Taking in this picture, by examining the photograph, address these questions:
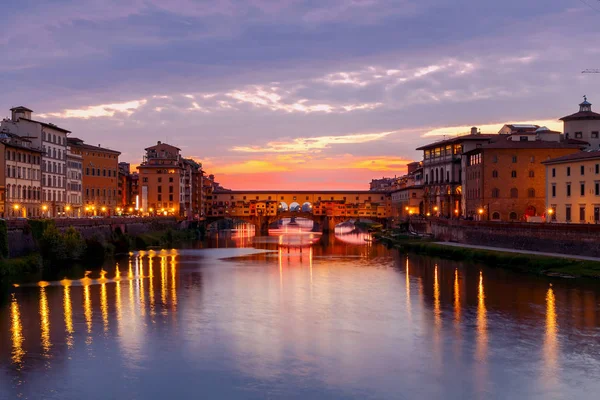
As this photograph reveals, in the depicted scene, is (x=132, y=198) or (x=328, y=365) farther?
(x=132, y=198)

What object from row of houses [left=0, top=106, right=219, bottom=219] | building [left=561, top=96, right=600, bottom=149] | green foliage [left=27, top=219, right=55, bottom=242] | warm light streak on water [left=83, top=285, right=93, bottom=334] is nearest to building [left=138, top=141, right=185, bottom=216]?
row of houses [left=0, top=106, right=219, bottom=219]

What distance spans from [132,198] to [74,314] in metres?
118

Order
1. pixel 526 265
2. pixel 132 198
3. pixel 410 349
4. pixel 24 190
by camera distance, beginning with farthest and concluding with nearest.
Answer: pixel 132 198 < pixel 24 190 < pixel 526 265 < pixel 410 349

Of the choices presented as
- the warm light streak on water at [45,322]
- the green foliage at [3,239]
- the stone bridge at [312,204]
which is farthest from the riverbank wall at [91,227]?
the stone bridge at [312,204]

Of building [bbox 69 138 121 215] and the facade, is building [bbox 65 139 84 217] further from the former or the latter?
the facade

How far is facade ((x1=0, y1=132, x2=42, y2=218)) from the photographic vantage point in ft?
238

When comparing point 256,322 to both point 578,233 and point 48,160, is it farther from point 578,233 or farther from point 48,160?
point 48,160

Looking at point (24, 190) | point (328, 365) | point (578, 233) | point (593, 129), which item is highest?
point (593, 129)

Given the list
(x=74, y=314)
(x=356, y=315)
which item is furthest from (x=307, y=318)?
(x=74, y=314)

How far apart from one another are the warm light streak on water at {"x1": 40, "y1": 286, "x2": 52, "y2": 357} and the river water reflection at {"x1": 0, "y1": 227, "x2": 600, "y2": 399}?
9 centimetres

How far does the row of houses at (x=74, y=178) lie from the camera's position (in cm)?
7631

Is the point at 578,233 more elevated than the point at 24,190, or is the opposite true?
the point at 24,190

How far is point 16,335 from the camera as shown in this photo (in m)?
31.0

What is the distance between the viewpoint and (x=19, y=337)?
30562 mm
